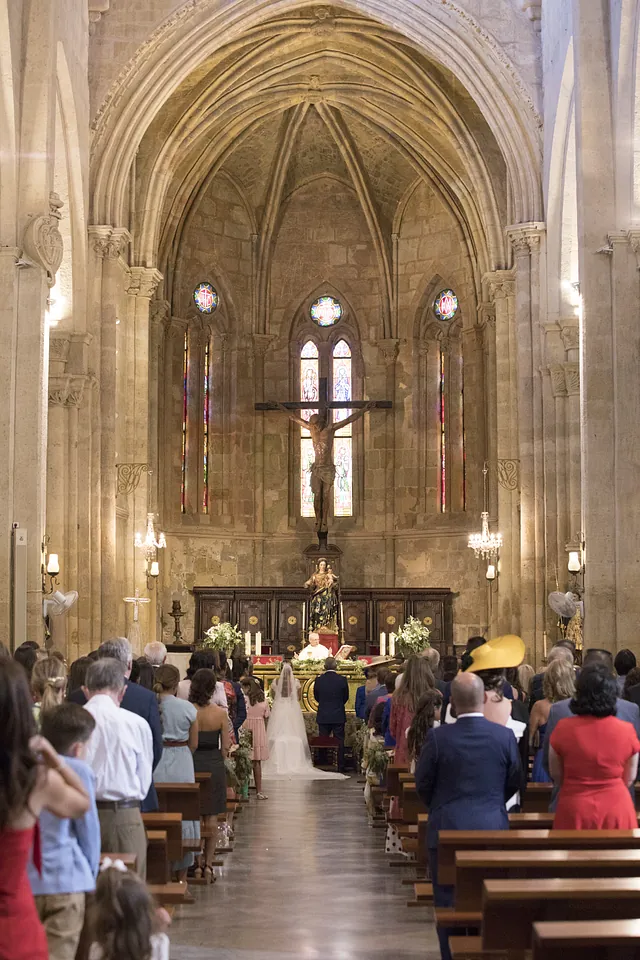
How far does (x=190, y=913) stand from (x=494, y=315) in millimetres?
21971

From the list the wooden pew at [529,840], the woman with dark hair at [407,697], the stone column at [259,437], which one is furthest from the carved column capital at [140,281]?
the wooden pew at [529,840]

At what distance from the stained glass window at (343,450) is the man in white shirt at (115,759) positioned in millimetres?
27275

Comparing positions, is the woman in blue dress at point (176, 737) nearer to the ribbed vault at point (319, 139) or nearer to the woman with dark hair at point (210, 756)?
the woman with dark hair at point (210, 756)

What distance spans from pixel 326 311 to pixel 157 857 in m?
27.9

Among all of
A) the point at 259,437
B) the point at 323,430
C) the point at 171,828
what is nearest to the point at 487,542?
the point at 323,430

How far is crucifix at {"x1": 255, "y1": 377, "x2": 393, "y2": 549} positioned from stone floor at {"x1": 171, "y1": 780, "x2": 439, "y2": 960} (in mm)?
18972

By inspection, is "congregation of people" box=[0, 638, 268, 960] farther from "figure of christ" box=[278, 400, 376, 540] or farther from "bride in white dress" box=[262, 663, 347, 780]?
"figure of christ" box=[278, 400, 376, 540]

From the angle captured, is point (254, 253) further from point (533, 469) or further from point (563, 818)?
point (563, 818)

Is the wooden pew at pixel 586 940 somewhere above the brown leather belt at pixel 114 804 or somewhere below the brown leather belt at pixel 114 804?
below

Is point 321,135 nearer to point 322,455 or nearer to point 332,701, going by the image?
point 322,455

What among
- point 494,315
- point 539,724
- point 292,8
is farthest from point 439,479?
point 539,724

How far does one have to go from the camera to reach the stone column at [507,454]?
25.6 m

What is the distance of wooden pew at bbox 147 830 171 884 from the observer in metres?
7.24

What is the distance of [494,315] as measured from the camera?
2938cm
